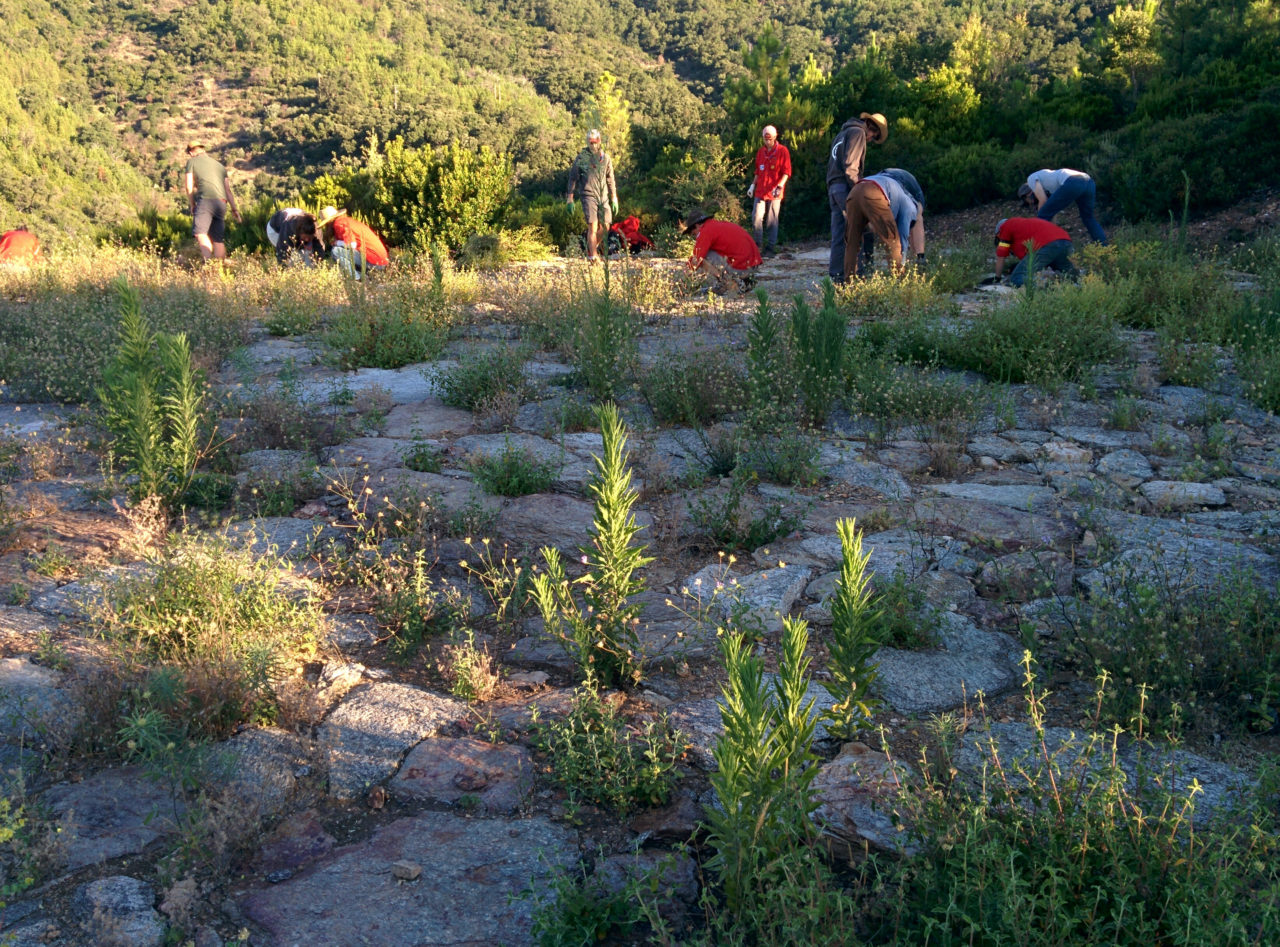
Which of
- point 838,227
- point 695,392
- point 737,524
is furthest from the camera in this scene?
point 838,227

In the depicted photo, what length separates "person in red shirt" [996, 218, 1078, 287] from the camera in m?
8.51

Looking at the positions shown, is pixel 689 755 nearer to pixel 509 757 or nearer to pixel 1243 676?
pixel 509 757

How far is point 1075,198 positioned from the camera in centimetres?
939

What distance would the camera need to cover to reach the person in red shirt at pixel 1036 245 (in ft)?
27.9

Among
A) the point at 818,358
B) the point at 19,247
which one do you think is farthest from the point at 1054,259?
the point at 19,247

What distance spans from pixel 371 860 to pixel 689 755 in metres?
0.81

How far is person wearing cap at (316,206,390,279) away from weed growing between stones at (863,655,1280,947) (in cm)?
844

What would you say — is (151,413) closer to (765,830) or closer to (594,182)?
(765,830)

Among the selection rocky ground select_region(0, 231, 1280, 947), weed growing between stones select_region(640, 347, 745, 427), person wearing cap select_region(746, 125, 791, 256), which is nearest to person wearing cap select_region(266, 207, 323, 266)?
person wearing cap select_region(746, 125, 791, 256)

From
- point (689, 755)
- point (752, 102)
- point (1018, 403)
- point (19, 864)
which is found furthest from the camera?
point (752, 102)

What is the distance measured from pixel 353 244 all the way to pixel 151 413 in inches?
253

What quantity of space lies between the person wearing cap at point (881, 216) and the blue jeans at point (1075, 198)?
4.85ft

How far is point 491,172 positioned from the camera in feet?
44.6

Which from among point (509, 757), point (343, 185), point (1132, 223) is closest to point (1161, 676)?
point (509, 757)
